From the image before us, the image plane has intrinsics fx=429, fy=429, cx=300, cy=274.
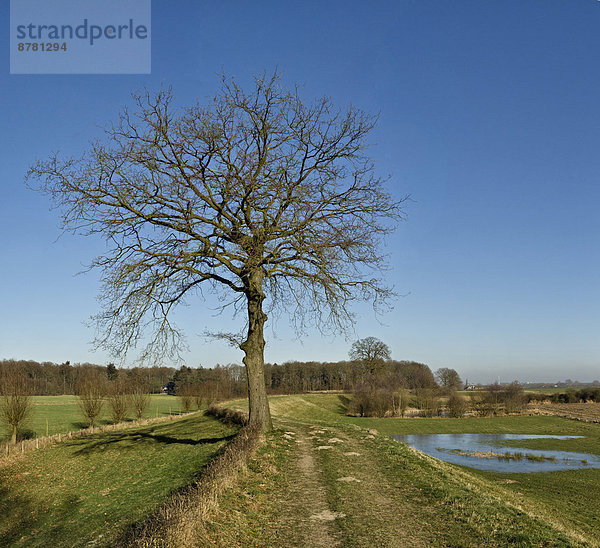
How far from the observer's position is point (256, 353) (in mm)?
17797

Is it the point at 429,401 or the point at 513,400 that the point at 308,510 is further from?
the point at 513,400

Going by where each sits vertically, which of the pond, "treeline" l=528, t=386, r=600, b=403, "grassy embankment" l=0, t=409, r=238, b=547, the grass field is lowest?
"treeline" l=528, t=386, r=600, b=403

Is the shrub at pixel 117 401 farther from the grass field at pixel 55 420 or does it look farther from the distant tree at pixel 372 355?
the distant tree at pixel 372 355

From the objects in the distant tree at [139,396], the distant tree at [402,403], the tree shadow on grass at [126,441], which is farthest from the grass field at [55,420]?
the distant tree at [402,403]

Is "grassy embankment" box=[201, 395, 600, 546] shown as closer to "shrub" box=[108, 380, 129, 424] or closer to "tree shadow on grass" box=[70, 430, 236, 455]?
"tree shadow on grass" box=[70, 430, 236, 455]

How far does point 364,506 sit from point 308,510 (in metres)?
1.28

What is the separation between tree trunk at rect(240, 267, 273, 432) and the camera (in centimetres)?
1766

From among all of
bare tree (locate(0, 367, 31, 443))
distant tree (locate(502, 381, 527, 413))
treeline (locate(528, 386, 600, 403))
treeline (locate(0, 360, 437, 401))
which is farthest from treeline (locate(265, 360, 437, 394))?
bare tree (locate(0, 367, 31, 443))

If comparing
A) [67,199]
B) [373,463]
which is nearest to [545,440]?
[373,463]

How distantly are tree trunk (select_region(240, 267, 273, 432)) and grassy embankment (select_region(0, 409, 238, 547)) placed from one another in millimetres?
2490

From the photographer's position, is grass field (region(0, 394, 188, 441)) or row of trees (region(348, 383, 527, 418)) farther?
row of trees (region(348, 383, 527, 418))

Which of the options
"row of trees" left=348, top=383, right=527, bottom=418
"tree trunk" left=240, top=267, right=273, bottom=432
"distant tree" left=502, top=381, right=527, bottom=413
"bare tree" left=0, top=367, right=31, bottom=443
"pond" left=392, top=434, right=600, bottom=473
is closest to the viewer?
"tree trunk" left=240, top=267, right=273, bottom=432

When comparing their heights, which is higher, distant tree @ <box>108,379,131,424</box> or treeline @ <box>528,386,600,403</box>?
distant tree @ <box>108,379,131,424</box>

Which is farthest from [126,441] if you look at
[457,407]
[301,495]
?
[457,407]
